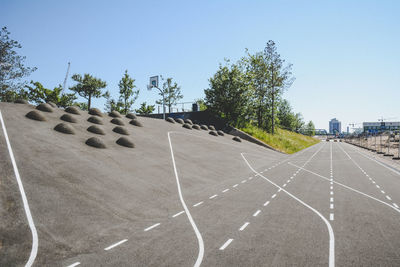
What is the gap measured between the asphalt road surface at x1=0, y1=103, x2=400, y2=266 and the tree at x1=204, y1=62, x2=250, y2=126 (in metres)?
33.2

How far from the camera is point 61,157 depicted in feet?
55.1

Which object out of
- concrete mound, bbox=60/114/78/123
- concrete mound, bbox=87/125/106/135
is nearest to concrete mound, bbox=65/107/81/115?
concrete mound, bbox=60/114/78/123

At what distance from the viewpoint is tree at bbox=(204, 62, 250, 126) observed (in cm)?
5481

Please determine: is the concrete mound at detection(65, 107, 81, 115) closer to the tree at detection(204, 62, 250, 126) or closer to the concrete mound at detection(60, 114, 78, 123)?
the concrete mound at detection(60, 114, 78, 123)

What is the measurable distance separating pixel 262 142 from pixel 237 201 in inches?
1469

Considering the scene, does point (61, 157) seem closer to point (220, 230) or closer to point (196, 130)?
point (220, 230)

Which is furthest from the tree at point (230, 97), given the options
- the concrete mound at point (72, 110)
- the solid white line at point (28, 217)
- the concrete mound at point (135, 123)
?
the solid white line at point (28, 217)

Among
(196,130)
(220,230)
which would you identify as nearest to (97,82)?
(196,130)

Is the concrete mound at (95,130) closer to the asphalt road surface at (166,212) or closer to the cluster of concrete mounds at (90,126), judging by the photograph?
the cluster of concrete mounds at (90,126)

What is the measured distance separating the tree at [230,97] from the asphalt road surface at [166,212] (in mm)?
33233

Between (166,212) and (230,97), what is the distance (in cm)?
4491

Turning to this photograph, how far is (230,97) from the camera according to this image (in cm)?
5491

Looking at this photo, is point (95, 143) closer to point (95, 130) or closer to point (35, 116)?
point (95, 130)

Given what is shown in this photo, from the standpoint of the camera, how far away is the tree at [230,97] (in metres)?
54.8
